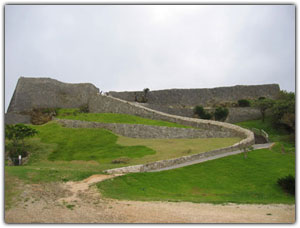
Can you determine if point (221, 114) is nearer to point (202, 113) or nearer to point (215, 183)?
point (202, 113)

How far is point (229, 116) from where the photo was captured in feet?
160

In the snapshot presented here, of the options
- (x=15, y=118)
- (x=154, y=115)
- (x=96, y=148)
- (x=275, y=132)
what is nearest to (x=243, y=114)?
(x=275, y=132)

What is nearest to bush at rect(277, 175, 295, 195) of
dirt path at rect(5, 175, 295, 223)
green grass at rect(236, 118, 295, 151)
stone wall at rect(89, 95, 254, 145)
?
dirt path at rect(5, 175, 295, 223)

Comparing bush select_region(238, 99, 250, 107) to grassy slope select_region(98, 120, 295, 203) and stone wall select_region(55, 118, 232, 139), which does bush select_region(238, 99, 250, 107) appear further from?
grassy slope select_region(98, 120, 295, 203)

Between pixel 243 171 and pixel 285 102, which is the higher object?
pixel 285 102

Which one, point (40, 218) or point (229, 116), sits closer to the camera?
point (40, 218)

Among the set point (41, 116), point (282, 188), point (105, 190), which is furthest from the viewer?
point (41, 116)

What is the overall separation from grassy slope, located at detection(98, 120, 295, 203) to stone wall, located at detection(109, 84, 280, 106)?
33.1 m

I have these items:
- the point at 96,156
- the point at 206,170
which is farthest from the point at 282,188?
the point at 96,156

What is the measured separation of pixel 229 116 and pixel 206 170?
99.1 feet

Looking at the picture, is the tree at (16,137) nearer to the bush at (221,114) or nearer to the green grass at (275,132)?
the green grass at (275,132)

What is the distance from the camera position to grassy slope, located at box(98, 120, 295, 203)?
1483 centimetres

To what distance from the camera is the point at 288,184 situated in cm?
1695

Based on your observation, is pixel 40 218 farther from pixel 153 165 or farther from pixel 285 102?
pixel 285 102
